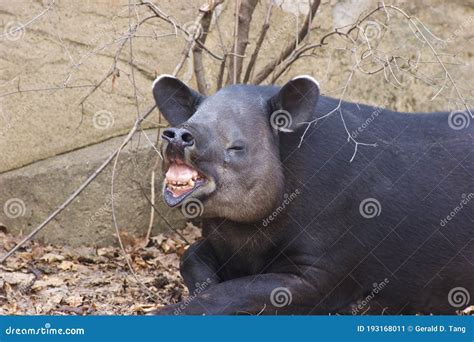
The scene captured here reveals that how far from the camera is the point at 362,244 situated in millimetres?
7324

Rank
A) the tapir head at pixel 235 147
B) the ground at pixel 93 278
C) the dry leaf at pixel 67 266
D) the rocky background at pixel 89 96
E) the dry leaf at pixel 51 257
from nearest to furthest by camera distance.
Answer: the tapir head at pixel 235 147
the ground at pixel 93 278
the dry leaf at pixel 67 266
the dry leaf at pixel 51 257
the rocky background at pixel 89 96

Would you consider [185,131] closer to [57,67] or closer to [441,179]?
[441,179]

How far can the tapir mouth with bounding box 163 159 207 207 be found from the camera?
670 centimetres

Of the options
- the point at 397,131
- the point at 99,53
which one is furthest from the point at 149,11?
the point at 397,131

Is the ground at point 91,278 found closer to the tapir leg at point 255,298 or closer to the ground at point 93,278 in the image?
the ground at point 93,278

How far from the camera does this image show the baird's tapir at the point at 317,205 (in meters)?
6.99

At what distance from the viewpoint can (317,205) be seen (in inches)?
284

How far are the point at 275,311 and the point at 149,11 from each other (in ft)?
13.5

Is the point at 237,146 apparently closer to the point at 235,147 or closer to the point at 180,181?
the point at 235,147
